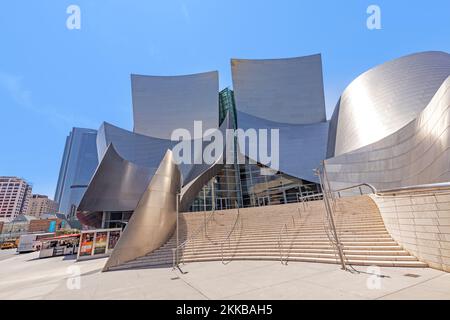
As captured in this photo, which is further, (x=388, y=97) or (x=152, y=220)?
(x=388, y=97)

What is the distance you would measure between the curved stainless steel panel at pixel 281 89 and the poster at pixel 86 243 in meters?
27.5

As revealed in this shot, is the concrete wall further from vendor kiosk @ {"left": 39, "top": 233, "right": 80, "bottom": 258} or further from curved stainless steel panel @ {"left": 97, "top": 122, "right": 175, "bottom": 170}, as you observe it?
curved stainless steel panel @ {"left": 97, "top": 122, "right": 175, "bottom": 170}

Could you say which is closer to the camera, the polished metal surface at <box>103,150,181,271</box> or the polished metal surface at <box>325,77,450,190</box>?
the polished metal surface at <box>325,77,450,190</box>

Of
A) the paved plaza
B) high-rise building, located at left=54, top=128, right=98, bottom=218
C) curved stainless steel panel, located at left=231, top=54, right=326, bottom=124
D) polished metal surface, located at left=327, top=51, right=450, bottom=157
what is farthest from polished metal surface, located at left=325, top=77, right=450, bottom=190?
high-rise building, located at left=54, top=128, right=98, bottom=218

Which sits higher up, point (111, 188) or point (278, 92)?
point (278, 92)

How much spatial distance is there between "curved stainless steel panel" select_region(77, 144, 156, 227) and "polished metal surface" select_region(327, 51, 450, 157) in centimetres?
2325

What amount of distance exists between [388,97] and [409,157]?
8981 mm

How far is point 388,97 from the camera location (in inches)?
669

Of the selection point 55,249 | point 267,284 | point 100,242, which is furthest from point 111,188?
point 267,284

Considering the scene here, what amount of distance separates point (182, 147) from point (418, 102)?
28.0 metres

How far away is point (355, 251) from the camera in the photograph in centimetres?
671

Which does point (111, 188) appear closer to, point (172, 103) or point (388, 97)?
point (172, 103)

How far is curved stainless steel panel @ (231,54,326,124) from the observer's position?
33.6 metres
